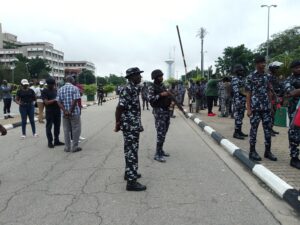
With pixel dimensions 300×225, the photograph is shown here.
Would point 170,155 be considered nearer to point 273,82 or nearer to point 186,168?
point 186,168

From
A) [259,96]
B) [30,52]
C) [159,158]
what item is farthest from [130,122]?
[30,52]

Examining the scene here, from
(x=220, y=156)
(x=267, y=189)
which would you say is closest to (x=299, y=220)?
(x=267, y=189)

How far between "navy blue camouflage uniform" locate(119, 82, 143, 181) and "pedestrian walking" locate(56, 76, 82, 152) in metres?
3.16

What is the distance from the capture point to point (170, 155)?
780cm

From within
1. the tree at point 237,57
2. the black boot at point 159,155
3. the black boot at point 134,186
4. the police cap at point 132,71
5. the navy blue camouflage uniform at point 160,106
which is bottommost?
the black boot at point 134,186

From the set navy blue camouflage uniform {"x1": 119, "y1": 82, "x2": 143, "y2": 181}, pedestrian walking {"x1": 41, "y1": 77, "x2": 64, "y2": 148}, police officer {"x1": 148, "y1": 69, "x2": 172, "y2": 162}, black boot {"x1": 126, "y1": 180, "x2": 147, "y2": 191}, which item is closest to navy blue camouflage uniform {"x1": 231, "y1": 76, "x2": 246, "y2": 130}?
police officer {"x1": 148, "y1": 69, "x2": 172, "y2": 162}

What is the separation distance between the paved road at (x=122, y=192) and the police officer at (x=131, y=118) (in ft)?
0.85

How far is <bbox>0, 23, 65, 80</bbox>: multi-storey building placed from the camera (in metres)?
121

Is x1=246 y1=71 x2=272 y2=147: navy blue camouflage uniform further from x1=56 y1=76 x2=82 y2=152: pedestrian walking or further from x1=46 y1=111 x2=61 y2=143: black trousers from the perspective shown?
x1=46 y1=111 x2=61 y2=143: black trousers

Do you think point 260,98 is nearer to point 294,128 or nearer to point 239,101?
point 294,128

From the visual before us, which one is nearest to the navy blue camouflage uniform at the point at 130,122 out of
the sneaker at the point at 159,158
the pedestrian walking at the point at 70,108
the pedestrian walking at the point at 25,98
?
the sneaker at the point at 159,158

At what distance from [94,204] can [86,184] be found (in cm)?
96

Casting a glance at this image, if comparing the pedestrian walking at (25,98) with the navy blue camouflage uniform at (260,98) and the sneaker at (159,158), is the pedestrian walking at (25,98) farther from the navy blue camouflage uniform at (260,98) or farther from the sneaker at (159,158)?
the navy blue camouflage uniform at (260,98)

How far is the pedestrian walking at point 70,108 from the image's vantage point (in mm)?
8070
